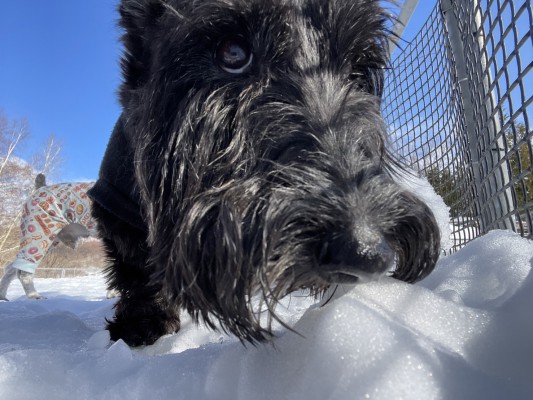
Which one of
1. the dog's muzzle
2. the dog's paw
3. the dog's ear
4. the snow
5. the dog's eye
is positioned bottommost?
the dog's paw

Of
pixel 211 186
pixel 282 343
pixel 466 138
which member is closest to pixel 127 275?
pixel 211 186

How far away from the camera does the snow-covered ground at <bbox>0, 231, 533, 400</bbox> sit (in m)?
0.95

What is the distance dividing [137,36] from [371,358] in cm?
185

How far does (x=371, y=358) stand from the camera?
3.26 feet

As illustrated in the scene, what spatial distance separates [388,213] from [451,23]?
7.50 feet

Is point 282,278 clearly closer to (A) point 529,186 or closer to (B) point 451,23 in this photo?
(A) point 529,186

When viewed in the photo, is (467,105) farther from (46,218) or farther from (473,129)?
(46,218)


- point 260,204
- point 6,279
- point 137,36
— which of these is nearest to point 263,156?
point 260,204

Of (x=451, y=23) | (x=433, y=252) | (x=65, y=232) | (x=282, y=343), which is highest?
(x=451, y=23)

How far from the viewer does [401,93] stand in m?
4.48

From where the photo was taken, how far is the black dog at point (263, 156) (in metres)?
1.12

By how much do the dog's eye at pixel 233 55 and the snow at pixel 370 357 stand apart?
871 mm

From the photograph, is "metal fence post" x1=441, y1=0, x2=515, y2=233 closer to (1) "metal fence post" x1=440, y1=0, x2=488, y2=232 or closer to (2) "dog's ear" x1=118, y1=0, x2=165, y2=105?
(1) "metal fence post" x1=440, y1=0, x2=488, y2=232

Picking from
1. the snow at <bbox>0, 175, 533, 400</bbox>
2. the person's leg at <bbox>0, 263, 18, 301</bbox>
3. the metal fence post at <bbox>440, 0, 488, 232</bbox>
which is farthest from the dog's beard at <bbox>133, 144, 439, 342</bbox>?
the person's leg at <bbox>0, 263, 18, 301</bbox>
